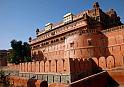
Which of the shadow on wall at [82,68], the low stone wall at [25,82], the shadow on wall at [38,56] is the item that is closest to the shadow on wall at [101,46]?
the shadow on wall at [82,68]

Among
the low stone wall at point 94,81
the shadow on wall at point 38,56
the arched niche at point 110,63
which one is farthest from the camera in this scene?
the shadow on wall at point 38,56

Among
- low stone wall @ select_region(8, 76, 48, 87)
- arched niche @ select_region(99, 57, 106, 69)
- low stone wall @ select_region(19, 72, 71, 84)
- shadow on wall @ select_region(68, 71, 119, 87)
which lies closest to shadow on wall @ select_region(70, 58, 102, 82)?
arched niche @ select_region(99, 57, 106, 69)

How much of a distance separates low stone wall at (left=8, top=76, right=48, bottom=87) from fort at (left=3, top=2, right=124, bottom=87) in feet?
15.9

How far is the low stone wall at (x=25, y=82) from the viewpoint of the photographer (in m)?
15.7

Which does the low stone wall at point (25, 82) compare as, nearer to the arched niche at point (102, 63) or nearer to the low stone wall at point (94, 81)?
the low stone wall at point (94, 81)

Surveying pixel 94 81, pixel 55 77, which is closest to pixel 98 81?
pixel 94 81

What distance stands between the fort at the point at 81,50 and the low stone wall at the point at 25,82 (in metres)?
4.85

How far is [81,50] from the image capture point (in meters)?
30.4

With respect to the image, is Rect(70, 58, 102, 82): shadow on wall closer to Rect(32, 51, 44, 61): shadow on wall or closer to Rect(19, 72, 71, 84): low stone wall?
Rect(19, 72, 71, 84): low stone wall

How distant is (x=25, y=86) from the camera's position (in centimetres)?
1925

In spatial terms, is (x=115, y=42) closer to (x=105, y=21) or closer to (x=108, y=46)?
(x=108, y=46)

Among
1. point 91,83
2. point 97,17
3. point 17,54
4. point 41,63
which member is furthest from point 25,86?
point 17,54

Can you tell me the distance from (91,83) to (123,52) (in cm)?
1050

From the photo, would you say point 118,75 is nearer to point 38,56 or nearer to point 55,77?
point 55,77
